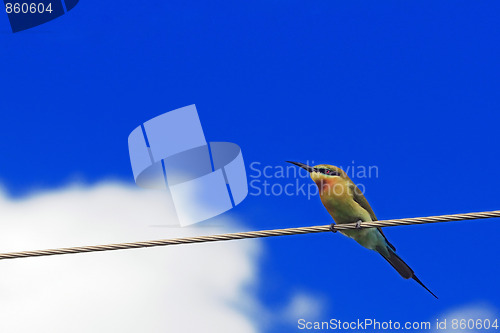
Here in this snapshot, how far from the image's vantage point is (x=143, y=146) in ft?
23.7

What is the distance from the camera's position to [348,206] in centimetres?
592

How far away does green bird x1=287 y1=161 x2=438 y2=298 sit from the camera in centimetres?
592

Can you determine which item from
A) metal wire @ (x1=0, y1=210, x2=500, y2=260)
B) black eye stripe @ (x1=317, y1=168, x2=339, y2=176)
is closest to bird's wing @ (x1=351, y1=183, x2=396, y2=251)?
black eye stripe @ (x1=317, y1=168, x2=339, y2=176)

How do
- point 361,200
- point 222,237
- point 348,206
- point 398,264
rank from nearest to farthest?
point 222,237 < point 398,264 < point 348,206 < point 361,200

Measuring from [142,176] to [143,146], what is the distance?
1.10 feet

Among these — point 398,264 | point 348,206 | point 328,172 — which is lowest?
point 398,264

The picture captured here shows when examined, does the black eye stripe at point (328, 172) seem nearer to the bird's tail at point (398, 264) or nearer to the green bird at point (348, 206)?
the green bird at point (348, 206)

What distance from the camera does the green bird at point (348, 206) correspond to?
19.4 ft

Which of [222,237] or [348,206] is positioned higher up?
[348,206]

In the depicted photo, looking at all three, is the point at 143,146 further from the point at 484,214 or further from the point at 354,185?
the point at 484,214

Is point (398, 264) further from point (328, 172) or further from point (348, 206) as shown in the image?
point (328, 172)

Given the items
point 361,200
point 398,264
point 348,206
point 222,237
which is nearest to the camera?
point 222,237

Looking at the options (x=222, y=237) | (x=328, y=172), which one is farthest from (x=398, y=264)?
(x=222, y=237)

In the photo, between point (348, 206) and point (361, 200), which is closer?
point (348, 206)
